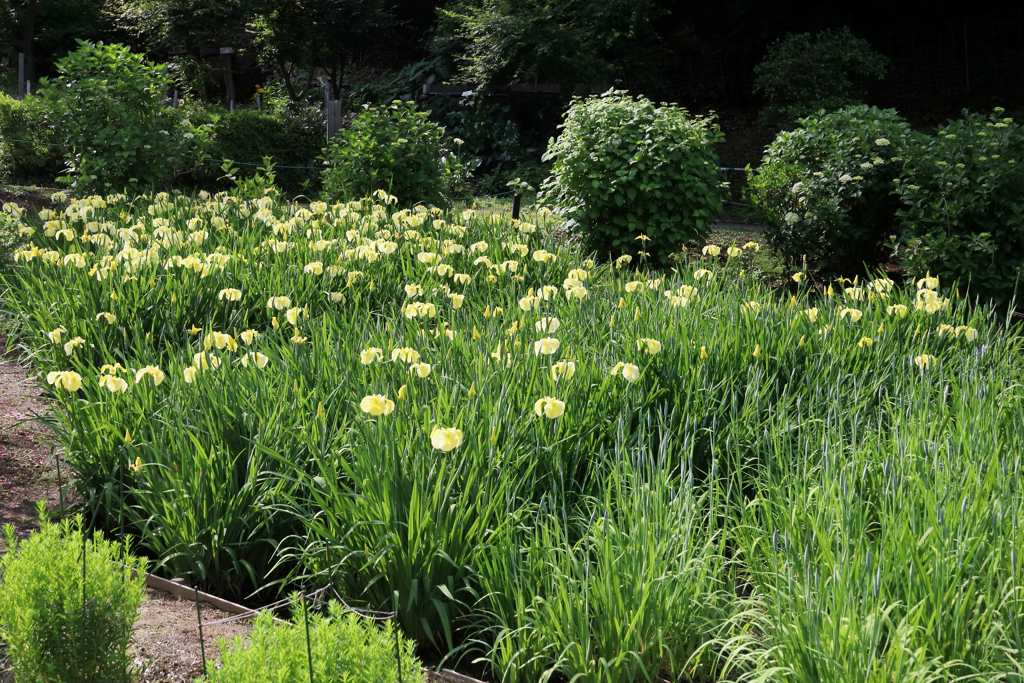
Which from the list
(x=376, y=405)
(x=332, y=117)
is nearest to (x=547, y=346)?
(x=376, y=405)

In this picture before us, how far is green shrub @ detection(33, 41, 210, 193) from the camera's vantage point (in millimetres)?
7215

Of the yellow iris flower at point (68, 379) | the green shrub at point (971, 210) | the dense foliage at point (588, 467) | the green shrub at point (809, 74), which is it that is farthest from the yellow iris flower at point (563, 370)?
the green shrub at point (809, 74)

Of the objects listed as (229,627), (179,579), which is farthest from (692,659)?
(179,579)

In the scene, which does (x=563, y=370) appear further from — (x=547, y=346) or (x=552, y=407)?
(x=552, y=407)

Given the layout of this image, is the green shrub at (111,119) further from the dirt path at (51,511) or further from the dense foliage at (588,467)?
Answer: the dense foliage at (588,467)

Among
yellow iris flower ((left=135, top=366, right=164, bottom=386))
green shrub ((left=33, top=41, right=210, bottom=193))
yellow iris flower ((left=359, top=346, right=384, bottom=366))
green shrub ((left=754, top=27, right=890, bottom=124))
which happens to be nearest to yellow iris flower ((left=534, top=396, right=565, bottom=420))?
yellow iris flower ((left=359, top=346, right=384, bottom=366))

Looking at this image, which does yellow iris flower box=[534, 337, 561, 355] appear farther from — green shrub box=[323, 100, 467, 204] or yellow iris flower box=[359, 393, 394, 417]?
green shrub box=[323, 100, 467, 204]

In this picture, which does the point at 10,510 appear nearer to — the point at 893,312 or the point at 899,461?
the point at 899,461

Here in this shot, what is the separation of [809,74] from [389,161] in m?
8.75

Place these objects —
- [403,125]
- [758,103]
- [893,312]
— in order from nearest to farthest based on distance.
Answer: [893,312] < [403,125] < [758,103]

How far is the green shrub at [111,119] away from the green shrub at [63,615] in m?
6.16

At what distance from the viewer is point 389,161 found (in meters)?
7.35

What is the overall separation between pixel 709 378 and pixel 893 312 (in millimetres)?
1228

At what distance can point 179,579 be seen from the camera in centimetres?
226
